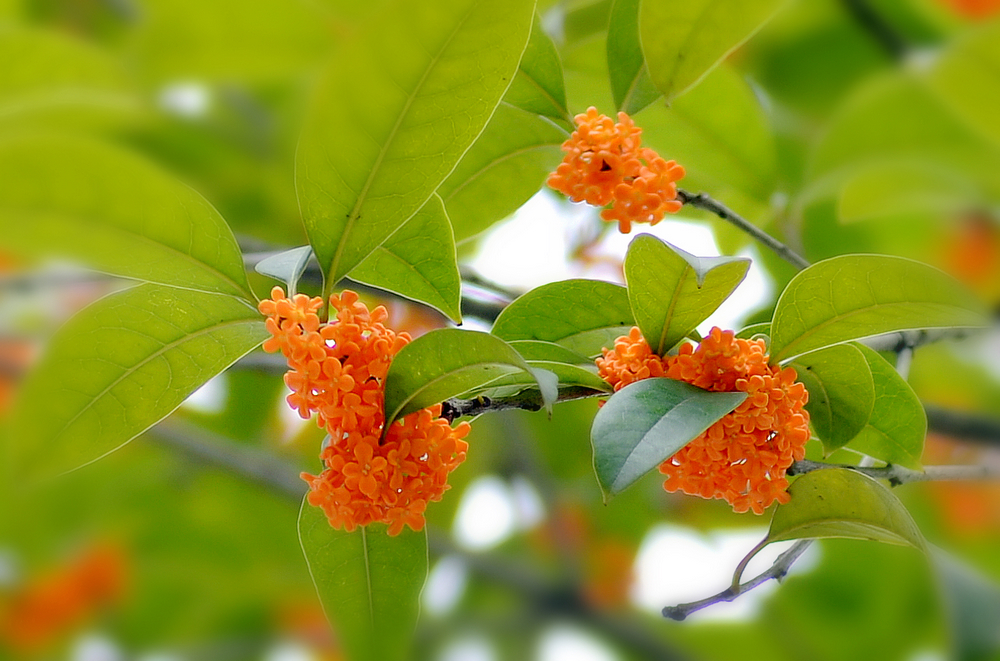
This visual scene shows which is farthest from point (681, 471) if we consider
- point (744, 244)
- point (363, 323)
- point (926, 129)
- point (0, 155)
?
point (926, 129)

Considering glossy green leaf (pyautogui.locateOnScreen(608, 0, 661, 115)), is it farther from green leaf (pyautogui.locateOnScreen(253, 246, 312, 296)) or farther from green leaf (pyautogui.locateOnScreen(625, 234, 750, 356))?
green leaf (pyautogui.locateOnScreen(253, 246, 312, 296))

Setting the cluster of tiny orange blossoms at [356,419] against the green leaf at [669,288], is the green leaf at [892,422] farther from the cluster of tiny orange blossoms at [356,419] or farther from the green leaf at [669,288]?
the cluster of tiny orange blossoms at [356,419]

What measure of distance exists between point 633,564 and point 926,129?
44.6 inches

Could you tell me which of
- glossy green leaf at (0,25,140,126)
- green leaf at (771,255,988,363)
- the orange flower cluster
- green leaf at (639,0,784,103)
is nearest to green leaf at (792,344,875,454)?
green leaf at (771,255,988,363)

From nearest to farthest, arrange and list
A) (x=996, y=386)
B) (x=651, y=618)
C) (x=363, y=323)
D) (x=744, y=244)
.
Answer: (x=363, y=323), (x=744, y=244), (x=996, y=386), (x=651, y=618)

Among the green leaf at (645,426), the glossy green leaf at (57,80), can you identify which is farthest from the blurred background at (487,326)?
the green leaf at (645,426)

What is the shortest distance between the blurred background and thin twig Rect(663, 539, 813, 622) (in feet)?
0.49

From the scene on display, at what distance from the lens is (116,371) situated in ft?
2.32

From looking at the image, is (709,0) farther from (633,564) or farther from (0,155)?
(633,564)

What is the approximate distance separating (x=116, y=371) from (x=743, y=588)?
0.52 metres

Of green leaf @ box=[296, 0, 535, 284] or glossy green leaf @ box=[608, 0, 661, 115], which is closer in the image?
green leaf @ box=[296, 0, 535, 284]

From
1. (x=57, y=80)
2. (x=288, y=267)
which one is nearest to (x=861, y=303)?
(x=288, y=267)

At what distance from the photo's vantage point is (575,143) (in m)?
0.74

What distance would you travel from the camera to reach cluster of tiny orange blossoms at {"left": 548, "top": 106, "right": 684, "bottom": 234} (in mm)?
724
